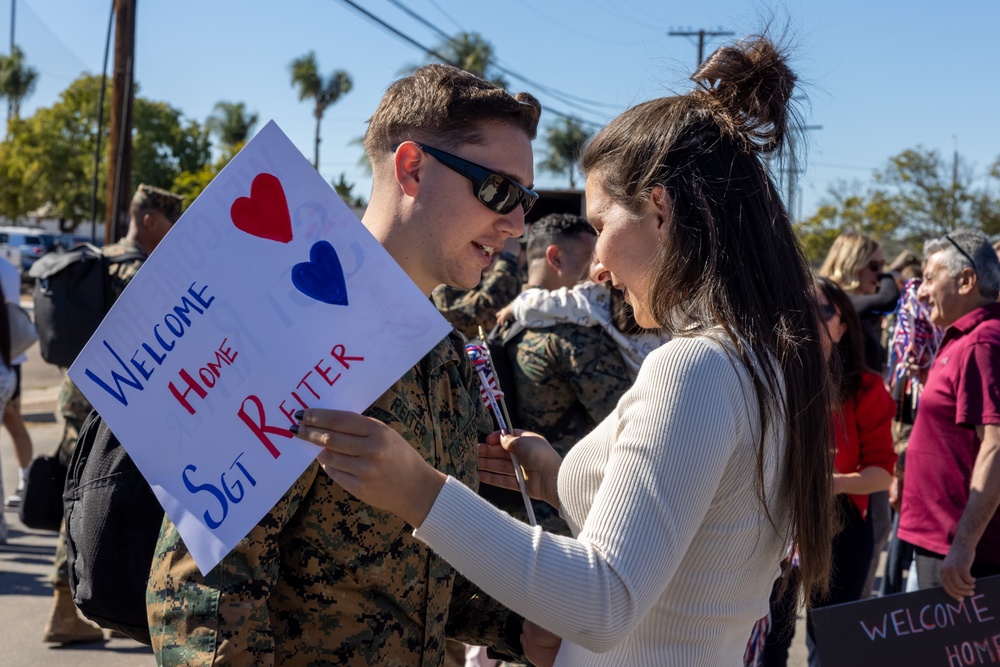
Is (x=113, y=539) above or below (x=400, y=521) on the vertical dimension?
below

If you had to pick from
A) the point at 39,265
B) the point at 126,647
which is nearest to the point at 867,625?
the point at 126,647

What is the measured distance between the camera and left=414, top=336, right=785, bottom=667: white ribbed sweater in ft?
4.64

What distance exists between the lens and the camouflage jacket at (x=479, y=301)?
20.2 feet

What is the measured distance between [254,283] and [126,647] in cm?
444

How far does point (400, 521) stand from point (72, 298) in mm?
4017

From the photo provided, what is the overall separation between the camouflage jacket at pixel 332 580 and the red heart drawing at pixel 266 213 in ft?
1.48

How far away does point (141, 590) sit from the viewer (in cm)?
184

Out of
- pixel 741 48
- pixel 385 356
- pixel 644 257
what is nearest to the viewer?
pixel 385 356

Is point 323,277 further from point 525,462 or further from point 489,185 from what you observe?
point 525,462

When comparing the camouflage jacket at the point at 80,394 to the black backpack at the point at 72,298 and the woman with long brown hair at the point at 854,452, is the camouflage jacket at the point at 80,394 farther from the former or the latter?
the woman with long brown hair at the point at 854,452

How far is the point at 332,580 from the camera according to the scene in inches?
68.9

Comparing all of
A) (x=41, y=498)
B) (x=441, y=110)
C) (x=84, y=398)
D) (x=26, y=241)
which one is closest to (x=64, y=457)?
(x=84, y=398)

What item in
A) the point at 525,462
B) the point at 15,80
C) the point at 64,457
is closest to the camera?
the point at 525,462

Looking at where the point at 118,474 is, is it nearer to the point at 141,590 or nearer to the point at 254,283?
the point at 141,590
